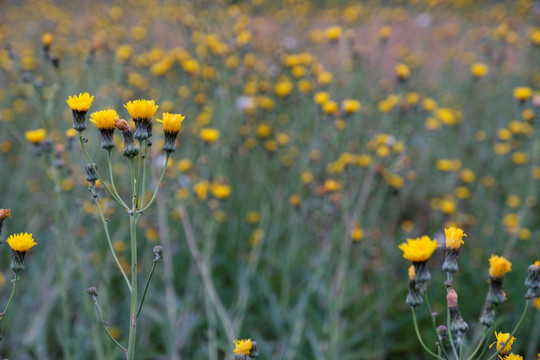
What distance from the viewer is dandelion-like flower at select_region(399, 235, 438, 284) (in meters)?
1.28

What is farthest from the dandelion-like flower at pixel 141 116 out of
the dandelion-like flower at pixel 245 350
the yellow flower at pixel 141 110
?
the dandelion-like flower at pixel 245 350

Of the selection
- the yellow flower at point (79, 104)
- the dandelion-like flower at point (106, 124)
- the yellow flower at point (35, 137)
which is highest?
the yellow flower at point (35, 137)

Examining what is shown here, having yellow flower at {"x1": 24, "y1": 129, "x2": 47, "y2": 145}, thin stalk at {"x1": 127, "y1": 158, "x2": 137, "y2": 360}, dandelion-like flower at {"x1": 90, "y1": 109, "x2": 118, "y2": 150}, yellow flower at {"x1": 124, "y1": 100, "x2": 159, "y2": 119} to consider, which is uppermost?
yellow flower at {"x1": 24, "y1": 129, "x2": 47, "y2": 145}

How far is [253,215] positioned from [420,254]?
9.61 ft

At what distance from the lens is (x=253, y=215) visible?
4148mm

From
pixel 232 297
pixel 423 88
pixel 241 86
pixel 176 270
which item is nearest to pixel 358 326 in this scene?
pixel 232 297

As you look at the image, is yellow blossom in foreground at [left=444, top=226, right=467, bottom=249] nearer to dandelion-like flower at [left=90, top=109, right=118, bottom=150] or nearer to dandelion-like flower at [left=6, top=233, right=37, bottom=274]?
dandelion-like flower at [left=90, top=109, right=118, bottom=150]

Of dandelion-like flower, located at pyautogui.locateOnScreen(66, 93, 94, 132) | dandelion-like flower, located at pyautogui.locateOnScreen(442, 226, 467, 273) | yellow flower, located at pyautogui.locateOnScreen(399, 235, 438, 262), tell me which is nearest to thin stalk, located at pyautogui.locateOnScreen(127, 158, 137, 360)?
dandelion-like flower, located at pyautogui.locateOnScreen(66, 93, 94, 132)

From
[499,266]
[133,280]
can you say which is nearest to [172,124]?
[133,280]

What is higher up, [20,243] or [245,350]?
[20,243]

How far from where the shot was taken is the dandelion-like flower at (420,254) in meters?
1.28

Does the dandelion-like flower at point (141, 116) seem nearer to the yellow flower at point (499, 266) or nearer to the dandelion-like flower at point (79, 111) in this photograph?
the dandelion-like flower at point (79, 111)

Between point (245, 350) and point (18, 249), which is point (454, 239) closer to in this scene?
point (245, 350)

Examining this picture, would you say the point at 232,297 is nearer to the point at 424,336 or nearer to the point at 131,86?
the point at 424,336
